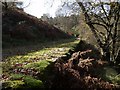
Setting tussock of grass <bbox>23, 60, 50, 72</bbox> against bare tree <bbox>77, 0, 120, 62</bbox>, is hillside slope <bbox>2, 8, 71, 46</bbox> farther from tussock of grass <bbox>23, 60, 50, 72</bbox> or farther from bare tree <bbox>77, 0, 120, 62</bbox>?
tussock of grass <bbox>23, 60, 50, 72</bbox>

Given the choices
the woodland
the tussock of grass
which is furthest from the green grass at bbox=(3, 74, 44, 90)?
the tussock of grass

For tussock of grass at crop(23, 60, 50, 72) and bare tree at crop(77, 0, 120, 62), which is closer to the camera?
tussock of grass at crop(23, 60, 50, 72)

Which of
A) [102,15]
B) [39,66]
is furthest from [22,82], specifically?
[102,15]

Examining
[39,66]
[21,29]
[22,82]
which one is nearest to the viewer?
[22,82]

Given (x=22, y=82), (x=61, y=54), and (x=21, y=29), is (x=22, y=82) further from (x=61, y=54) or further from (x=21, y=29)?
(x=21, y=29)

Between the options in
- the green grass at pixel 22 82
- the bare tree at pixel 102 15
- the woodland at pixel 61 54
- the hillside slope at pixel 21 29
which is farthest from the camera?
the hillside slope at pixel 21 29

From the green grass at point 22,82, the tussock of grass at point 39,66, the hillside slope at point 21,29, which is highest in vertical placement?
the hillside slope at point 21,29

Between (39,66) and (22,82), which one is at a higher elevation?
(39,66)

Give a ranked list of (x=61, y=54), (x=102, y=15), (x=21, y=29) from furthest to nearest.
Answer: (x=21, y=29) < (x=102, y=15) < (x=61, y=54)

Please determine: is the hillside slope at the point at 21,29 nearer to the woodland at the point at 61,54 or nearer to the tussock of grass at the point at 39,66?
the woodland at the point at 61,54

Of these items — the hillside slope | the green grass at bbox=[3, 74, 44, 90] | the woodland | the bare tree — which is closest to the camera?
the green grass at bbox=[3, 74, 44, 90]

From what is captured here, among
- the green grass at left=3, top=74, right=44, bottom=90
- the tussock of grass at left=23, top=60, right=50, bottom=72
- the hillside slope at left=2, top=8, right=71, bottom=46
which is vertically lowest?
the green grass at left=3, top=74, right=44, bottom=90

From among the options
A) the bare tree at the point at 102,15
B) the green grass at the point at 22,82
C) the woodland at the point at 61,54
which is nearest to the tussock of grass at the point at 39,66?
the woodland at the point at 61,54

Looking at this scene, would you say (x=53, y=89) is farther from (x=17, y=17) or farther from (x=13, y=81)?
(x=17, y=17)
